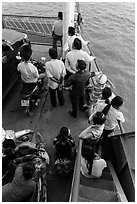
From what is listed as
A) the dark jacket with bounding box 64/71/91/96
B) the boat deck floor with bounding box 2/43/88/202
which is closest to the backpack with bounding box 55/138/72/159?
the boat deck floor with bounding box 2/43/88/202

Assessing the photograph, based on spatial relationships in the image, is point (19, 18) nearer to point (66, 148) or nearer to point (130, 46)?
point (130, 46)

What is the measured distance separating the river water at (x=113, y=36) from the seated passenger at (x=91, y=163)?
348 centimetres

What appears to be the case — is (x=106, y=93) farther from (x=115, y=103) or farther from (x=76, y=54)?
(x=76, y=54)

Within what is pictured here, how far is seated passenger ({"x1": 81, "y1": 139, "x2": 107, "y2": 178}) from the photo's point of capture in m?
2.80

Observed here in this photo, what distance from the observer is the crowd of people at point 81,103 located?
2.88 metres

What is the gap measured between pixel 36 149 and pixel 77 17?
13.3 feet

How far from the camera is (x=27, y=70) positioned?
401 centimetres

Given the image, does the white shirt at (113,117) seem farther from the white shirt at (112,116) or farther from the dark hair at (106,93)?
the dark hair at (106,93)

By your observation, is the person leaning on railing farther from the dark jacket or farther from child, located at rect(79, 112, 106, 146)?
the dark jacket

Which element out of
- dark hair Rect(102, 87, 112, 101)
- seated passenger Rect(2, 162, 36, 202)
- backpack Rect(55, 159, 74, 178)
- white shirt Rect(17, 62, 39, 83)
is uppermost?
white shirt Rect(17, 62, 39, 83)

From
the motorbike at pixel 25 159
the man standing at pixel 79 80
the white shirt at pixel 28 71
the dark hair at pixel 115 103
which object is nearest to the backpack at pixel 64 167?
the motorbike at pixel 25 159

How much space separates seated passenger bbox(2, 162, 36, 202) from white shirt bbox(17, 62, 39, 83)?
202 centimetres

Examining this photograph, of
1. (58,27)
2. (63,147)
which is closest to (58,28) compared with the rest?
(58,27)

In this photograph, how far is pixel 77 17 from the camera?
583 cm
